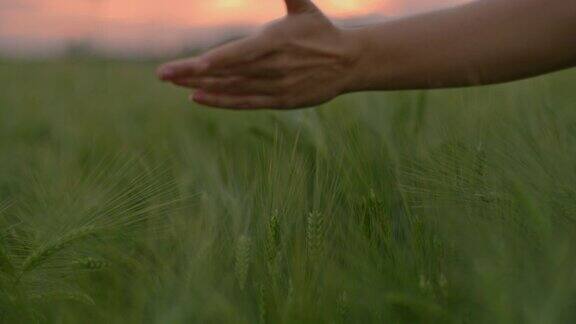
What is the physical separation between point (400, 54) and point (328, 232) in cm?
30

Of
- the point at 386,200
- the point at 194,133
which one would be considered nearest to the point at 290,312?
the point at 386,200

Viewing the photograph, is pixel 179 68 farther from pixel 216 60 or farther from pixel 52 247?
pixel 52 247

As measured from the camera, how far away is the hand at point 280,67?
1029 mm

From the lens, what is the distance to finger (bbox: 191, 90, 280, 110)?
3.55 ft

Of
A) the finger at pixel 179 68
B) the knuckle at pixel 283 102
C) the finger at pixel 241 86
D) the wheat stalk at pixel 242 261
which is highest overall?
the finger at pixel 179 68

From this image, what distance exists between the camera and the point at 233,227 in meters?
0.94

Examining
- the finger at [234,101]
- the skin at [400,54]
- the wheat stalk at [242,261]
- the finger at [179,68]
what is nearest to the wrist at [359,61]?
the skin at [400,54]

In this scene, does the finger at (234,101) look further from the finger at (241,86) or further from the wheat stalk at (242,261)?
the wheat stalk at (242,261)

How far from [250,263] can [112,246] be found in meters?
0.15

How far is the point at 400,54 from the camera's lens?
3.70ft

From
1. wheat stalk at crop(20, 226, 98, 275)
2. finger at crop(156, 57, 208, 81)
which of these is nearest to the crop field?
wheat stalk at crop(20, 226, 98, 275)

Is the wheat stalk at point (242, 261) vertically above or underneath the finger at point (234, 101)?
underneath

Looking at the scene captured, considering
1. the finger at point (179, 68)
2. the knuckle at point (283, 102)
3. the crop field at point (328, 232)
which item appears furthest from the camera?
the knuckle at point (283, 102)

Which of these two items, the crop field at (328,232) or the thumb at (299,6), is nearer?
the crop field at (328,232)
